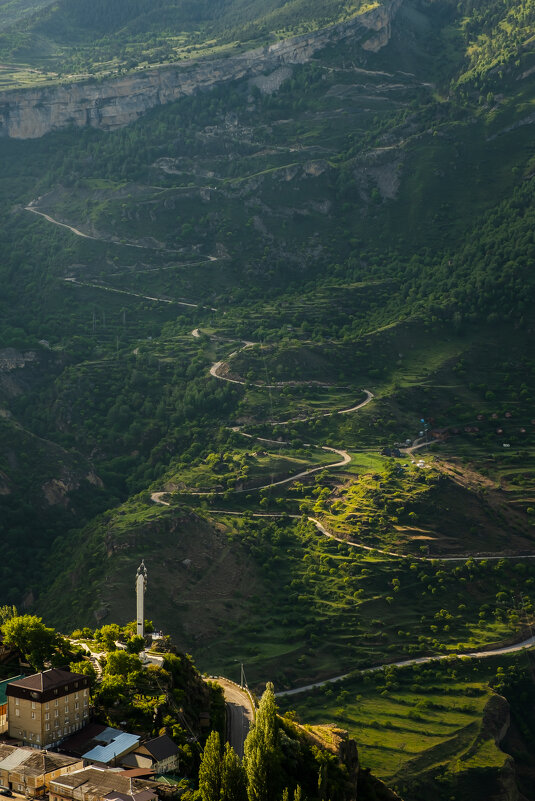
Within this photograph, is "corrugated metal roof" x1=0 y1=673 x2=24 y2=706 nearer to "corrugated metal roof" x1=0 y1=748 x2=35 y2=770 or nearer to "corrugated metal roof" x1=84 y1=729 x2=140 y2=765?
"corrugated metal roof" x1=84 y1=729 x2=140 y2=765

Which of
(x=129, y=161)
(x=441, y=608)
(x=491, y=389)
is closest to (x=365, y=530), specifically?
(x=441, y=608)

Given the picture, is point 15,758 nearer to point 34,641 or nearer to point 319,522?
point 34,641

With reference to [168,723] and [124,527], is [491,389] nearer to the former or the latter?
[124,527]

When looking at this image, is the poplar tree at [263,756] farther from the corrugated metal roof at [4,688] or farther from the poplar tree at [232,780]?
the corrugated metal roof at [4,688]

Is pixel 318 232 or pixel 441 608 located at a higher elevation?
pixel 318 232

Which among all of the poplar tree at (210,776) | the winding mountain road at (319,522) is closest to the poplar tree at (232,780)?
the poplar tree at (210,776)

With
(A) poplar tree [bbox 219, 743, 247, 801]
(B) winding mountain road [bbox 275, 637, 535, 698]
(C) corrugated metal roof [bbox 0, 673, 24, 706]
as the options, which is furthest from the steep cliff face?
(A) poplar tree [bbox 219, 743, 247, 801]
